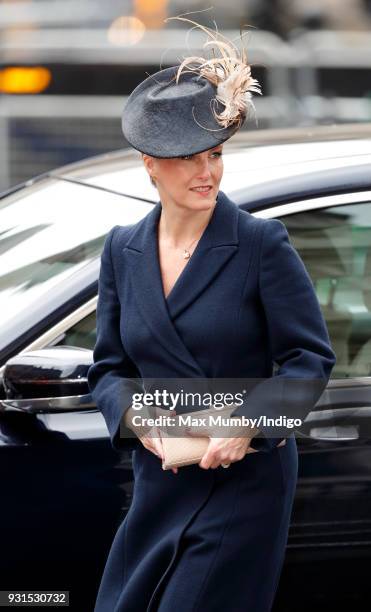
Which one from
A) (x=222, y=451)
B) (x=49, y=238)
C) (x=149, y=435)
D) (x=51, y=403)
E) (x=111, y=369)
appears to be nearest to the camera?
(x=222, y=451)

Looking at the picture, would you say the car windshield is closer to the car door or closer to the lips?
the car door

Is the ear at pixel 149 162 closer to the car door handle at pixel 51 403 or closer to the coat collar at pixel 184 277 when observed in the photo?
the coat collar at pixel 184 277

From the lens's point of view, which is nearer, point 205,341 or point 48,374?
point 205,341

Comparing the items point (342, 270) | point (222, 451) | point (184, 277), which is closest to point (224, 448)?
point (222, 451)

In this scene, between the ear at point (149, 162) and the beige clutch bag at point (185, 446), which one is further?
the ear at point (149, 162)

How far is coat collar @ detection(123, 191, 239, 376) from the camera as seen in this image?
2.68m

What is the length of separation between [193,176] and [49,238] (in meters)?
1.13

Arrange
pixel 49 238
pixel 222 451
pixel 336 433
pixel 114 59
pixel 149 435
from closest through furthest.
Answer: pixel 222 451
pixel 149 435
pixel 336 433
pixel 49 238
pixel 114 59

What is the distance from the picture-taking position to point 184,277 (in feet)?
8.86

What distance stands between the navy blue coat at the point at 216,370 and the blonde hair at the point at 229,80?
0.21m

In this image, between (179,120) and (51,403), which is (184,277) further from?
(51,403)

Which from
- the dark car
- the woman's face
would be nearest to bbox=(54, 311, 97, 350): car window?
the dark car

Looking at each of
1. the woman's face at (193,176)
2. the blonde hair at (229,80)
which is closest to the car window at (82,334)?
the woman's face at (193,176)

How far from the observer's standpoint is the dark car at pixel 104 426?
329cm
